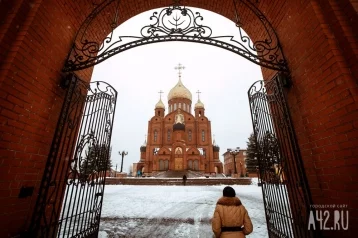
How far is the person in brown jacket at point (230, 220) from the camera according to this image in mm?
2594

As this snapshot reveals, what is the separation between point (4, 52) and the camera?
2.30 metres

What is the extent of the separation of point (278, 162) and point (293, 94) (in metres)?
1.15

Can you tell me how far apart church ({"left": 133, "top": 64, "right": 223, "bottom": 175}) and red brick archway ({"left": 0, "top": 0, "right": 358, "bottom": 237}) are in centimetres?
3654

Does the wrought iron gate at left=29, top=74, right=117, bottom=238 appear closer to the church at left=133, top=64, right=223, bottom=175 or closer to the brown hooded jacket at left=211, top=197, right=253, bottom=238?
the brown hooded jacket at left=211, top=197, right=253, bottom=238

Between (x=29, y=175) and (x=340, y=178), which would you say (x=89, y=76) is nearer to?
(x=29, y=175)

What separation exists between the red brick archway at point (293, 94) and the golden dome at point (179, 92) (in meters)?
45.7

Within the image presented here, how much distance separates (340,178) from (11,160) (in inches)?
150

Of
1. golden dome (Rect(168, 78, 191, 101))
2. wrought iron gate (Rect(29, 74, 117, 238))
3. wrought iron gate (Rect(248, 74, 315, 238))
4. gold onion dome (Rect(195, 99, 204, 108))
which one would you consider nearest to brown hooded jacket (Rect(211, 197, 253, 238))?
wrought iron gate (Rect(248, 74, 315, 238))

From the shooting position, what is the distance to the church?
39219 millimetres

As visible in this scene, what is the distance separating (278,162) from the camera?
128 inches

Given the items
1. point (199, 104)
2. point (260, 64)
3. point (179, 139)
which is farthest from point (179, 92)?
point (260, 64)

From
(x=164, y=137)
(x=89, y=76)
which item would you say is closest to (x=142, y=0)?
(x=89, y=76)

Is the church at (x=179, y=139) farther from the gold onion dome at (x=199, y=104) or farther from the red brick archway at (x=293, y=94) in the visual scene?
the red brick archway at (x=293, y=94)

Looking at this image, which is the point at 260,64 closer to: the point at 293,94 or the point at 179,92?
the point at 293,94
